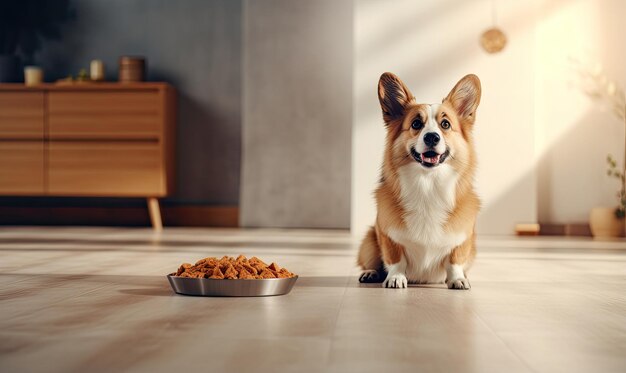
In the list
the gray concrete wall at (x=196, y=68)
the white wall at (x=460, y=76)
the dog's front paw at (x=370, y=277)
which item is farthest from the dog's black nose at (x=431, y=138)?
the gray concrete wall at (x=196, y=68)

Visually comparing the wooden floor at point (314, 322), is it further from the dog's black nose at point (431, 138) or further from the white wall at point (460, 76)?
the white wall at point (460, 76)

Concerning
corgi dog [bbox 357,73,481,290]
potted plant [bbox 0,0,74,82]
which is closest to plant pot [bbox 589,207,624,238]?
corgi dog [bbox 357,73,481,290]

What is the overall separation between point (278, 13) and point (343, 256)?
354 centimetres

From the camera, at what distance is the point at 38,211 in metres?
7.11

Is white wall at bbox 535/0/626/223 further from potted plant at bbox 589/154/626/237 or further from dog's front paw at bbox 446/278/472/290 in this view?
dog's front paw at bbox 446/278/472/290

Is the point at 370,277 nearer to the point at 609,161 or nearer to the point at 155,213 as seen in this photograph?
the point at 609,161

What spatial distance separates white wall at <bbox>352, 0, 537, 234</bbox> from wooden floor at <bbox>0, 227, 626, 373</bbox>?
2.59m

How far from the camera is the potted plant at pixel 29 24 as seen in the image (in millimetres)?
7160

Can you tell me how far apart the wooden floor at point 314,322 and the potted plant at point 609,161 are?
254 cm

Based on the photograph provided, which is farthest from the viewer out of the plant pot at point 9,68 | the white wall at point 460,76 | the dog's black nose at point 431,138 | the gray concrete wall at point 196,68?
the gray concrete wall at point 196,68

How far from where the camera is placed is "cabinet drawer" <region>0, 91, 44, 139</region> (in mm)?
6625

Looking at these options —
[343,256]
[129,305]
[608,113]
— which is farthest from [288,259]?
[608,113]

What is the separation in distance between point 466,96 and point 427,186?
0.31 meters

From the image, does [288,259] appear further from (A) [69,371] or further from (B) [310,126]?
(B) [310,126]
